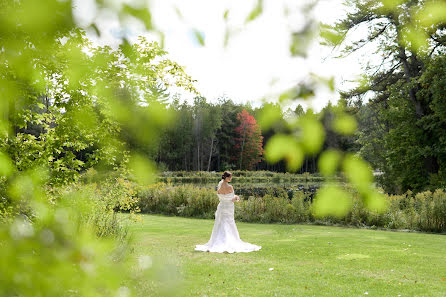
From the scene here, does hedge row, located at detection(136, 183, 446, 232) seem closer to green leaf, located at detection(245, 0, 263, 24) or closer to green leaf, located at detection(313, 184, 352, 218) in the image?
green leaf, located at detection(313, 184, 352, 218)

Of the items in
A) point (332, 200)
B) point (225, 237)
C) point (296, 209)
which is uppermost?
point (332, 200)

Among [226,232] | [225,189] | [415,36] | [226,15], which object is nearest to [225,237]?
[226,232]

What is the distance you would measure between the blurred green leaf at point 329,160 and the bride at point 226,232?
736 centimetres

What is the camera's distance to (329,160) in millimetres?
1345

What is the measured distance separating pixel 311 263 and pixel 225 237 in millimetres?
2367

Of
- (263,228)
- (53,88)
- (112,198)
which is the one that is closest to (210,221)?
(263,228)

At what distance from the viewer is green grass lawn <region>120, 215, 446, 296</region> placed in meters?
5.45

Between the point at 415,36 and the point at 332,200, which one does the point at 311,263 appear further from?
the point at 332,200

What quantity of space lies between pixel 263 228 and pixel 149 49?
27.7 ft

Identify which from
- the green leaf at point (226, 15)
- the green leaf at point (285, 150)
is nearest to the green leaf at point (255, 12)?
the green leaf at point (226, 15)

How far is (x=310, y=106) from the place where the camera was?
1388mm

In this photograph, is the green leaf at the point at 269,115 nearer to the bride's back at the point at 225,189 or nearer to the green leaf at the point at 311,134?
the green leaf at the point at 311,134

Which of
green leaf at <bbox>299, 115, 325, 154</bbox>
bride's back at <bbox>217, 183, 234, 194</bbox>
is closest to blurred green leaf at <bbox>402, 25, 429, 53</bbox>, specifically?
green leaf at <bbox>299, 115, 325, 154</bbox>

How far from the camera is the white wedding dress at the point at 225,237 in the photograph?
8.63 m
